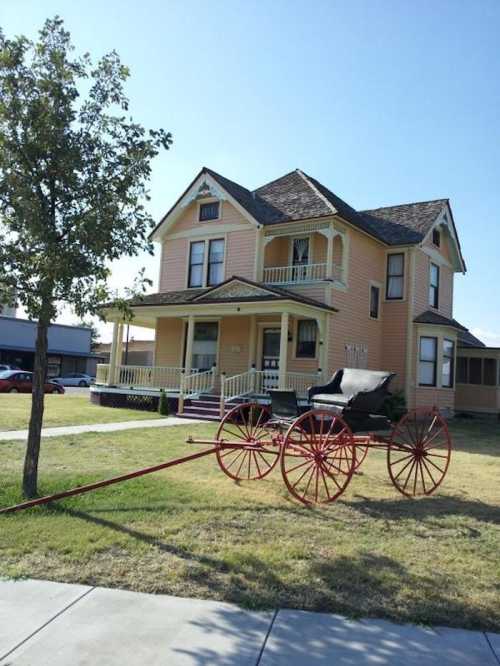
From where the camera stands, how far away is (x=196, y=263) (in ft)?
80.2

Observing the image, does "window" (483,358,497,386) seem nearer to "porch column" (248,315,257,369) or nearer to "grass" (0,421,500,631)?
"porch column" (248,315,257,369)

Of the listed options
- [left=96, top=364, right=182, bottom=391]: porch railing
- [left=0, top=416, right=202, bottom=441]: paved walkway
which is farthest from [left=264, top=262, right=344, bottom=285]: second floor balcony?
[left=0, top=416, right=202, bottom=441]: paved walkway

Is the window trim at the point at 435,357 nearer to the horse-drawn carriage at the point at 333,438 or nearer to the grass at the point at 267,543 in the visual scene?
the horse-drawn carriage at the point at 333,438

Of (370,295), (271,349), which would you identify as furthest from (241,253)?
(370,295)

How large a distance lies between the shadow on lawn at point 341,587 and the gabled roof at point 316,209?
16.6 metres

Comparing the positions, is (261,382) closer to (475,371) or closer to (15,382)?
(475,371)

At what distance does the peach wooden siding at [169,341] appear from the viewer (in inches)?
960

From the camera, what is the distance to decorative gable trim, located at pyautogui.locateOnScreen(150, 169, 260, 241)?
23.0 m

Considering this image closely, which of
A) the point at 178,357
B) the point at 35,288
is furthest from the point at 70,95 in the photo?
the point at 178,357

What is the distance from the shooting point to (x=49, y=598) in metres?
4.41

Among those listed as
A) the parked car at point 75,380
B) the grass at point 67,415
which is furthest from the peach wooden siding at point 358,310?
the parked car at point 75,380

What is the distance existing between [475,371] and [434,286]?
208 inches

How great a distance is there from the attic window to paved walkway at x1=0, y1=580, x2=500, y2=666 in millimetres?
23521

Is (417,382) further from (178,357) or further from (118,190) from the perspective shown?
(118,190)
